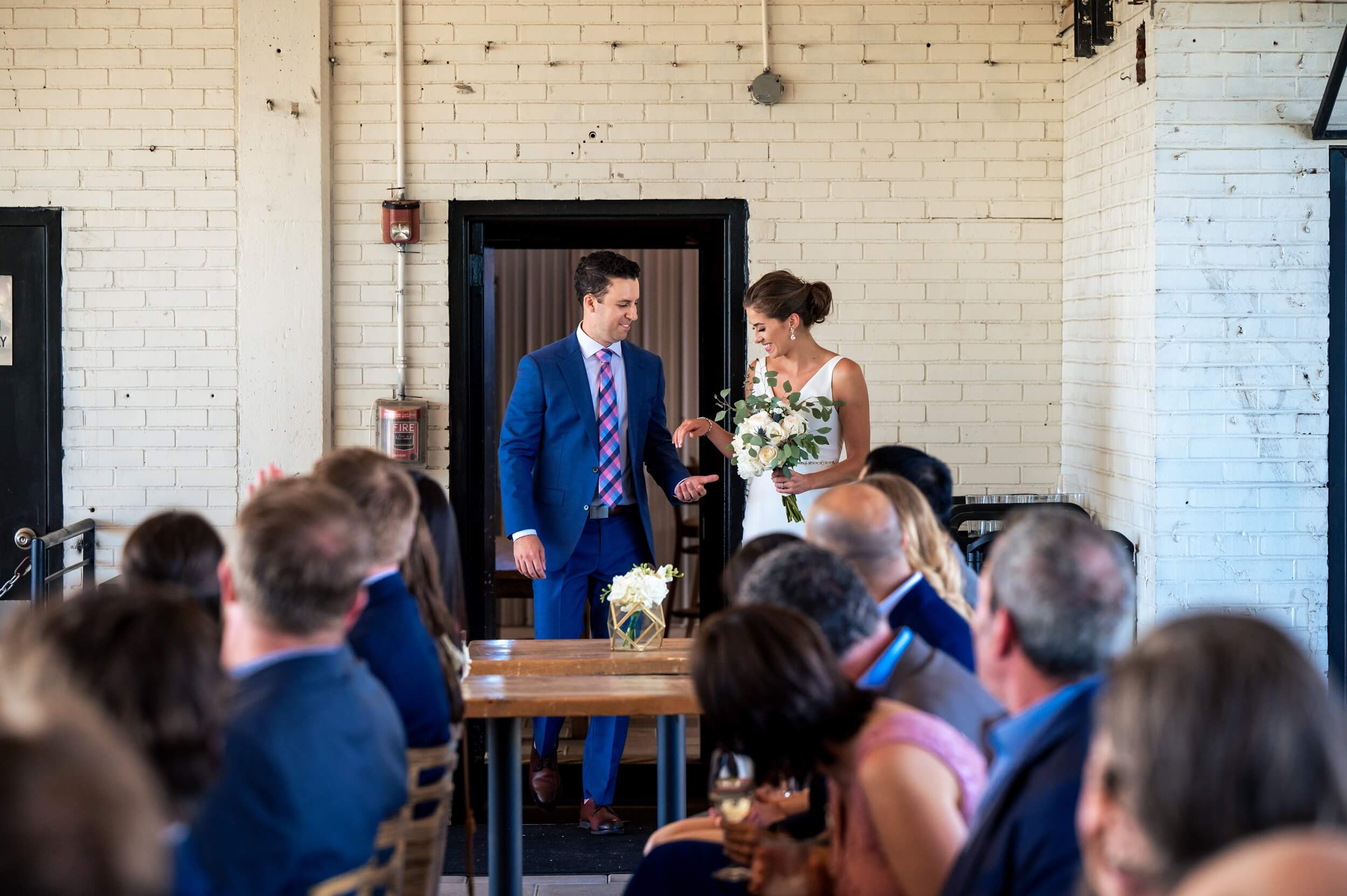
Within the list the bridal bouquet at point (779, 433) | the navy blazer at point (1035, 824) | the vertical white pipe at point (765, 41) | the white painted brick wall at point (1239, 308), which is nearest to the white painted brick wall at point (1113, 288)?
the white painted brick wall at point (1239, 308)

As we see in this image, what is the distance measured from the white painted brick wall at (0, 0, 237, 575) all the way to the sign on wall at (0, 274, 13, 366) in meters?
0.23

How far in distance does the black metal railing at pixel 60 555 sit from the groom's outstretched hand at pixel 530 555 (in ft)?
5.21

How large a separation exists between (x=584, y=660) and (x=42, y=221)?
3.22 meters

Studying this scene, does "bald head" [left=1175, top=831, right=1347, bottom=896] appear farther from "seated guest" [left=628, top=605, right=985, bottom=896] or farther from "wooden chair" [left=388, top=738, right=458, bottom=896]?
"wooden chair" [left=388, top=738, right=458, bottom=896]

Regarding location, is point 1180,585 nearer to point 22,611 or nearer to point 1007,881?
point 1007,881

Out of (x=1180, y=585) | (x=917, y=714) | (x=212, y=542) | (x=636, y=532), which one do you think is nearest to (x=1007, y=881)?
(x=917, y=714)

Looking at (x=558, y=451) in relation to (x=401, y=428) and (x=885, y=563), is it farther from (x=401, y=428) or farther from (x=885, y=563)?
(x=885, y=563)

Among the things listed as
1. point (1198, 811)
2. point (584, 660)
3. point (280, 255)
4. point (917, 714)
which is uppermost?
point (280, 255)

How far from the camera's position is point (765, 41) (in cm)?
537

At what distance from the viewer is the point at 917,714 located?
1.90 meters

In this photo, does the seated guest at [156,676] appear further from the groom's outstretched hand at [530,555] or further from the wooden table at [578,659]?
the groom's outstretched hand at [530,555]

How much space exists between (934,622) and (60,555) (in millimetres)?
4032

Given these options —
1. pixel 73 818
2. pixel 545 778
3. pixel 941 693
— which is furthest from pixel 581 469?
pixel 73 818

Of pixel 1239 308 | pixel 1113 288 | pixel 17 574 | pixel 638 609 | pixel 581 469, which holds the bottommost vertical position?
pixel 17 574
